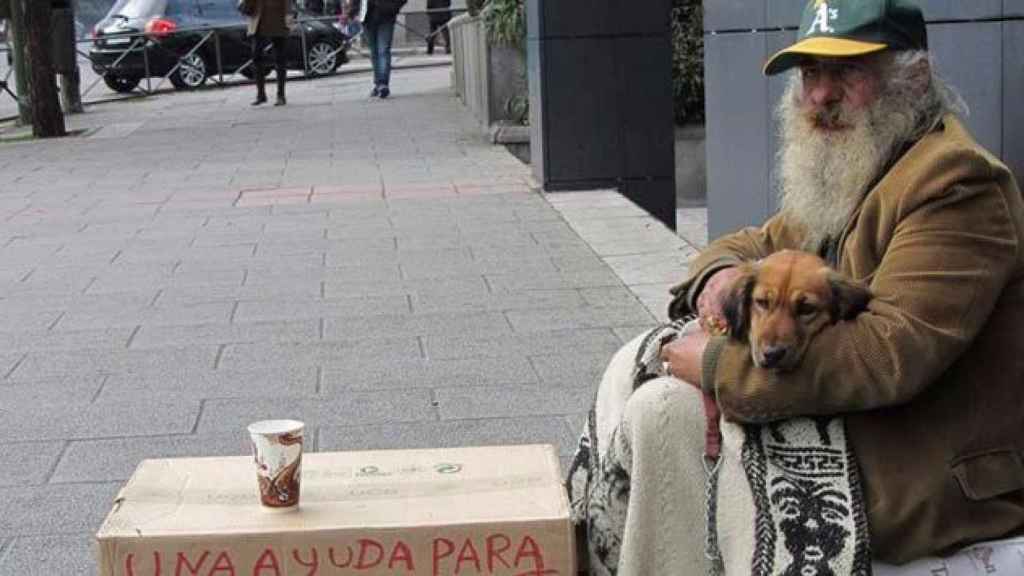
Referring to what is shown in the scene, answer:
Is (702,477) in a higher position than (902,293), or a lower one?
lower

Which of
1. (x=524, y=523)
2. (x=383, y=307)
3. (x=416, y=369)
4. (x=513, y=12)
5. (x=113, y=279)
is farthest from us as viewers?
(x=513, y=12)

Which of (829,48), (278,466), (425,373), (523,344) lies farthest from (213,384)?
(829,48)

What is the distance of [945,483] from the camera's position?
2613 mm

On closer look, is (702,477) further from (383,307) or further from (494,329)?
(383,307)

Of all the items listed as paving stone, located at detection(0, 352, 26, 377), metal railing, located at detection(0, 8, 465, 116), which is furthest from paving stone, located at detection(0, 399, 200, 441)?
metal railing, located at detection(0, 8, 465, 116)

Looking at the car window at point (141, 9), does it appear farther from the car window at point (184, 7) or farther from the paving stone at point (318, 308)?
the paving stone at point (318, 308)

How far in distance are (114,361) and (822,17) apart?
12.6 feet

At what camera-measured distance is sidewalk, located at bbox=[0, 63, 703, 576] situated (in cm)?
489

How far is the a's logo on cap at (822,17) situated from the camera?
2.81 m

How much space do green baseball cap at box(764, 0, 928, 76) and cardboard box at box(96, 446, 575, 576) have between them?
986 millimetres

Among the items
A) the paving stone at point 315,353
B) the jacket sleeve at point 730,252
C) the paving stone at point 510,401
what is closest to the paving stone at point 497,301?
→ the paving stone at point 315,353

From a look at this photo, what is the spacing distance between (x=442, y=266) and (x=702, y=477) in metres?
5.02

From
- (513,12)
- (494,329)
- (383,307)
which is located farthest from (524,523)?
(513,12)

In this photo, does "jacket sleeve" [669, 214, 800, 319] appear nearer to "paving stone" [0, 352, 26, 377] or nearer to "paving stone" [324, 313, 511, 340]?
"paving stone" [324, 313, 511, 340]
